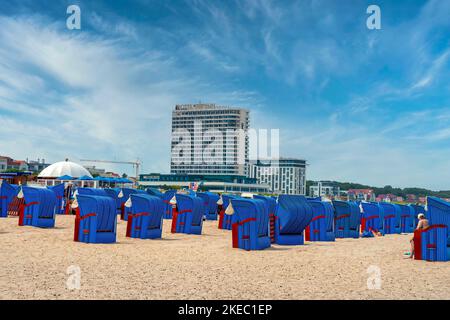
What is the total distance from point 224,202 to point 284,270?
15.7 meters

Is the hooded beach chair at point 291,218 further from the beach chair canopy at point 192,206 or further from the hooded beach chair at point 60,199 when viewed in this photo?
the hooded beach chair at point 60,199

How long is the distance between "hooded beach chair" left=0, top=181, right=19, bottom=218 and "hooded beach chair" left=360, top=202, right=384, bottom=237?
18.1 m

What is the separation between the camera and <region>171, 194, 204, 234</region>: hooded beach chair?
19.1 m

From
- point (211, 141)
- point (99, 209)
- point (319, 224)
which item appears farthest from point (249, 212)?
point (211, 141)

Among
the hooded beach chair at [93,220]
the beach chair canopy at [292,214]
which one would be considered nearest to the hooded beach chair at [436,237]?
the beach chair canopy at [292,214]

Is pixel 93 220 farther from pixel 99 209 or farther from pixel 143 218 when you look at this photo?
pixel 143 218

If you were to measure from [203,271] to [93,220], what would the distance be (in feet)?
19.9

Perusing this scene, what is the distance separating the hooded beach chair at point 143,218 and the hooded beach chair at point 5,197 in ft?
32.0

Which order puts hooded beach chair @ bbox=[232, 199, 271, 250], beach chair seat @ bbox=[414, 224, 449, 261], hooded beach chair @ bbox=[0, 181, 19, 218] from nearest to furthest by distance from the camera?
1. beach chair seat @ bbox=[414, 224, 449, 261]
2. hooded beach chair @ bbox=[232, 199, 271, 250]
3. hooded beach chair @ bbox=[0, 181, 19, 218]

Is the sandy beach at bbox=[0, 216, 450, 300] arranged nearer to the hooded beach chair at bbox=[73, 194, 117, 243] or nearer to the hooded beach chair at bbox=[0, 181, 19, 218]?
the hooded beach chair at bbox=[73, 194, 117, 243]

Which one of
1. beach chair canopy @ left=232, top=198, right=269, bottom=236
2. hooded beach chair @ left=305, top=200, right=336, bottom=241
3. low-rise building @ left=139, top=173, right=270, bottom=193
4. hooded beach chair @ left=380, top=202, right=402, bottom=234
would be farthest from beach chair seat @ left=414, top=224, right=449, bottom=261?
low-rise building @ left=139, top=173, right=270, bottom=193

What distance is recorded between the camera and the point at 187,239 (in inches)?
664
